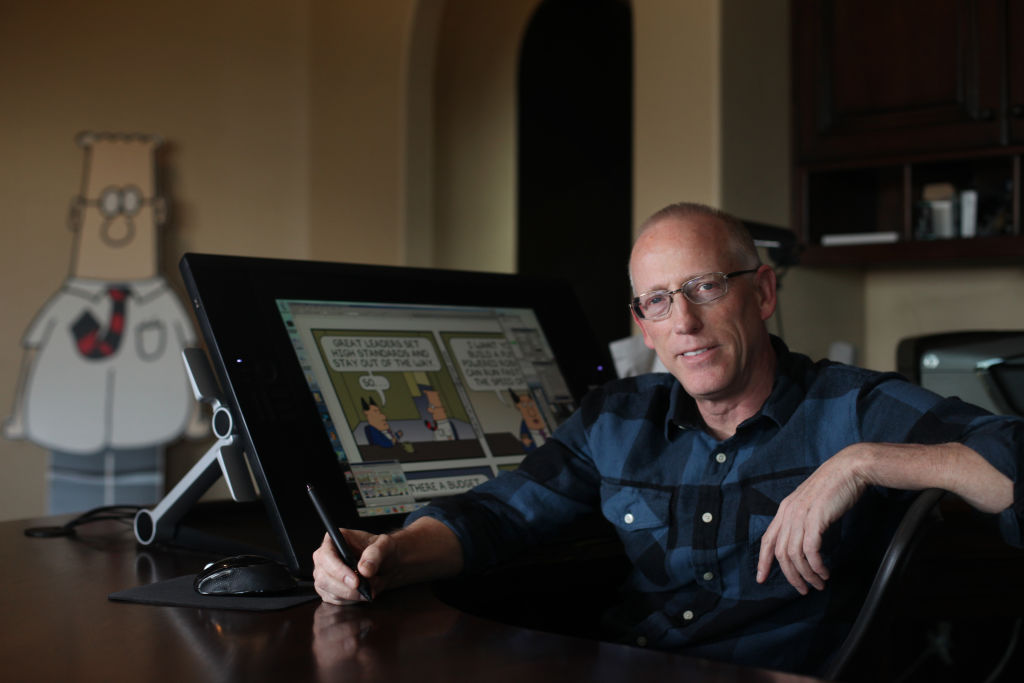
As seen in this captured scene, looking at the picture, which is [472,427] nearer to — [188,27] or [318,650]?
[318,650]

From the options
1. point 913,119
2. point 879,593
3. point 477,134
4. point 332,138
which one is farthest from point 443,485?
point 477,134

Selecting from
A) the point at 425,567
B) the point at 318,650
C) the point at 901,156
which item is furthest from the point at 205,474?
the point at 901,156

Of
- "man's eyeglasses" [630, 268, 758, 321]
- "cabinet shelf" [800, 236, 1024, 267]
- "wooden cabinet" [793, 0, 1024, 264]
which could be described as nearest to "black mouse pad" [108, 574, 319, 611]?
"man's eyeglasses" [630, 268, 758, 321]

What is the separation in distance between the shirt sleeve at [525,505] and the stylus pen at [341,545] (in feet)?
0.57

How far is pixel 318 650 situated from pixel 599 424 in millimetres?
624

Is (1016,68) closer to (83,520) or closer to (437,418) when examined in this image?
(437,418)

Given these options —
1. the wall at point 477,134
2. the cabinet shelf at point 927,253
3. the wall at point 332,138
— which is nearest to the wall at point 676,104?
the wall at point 332,138

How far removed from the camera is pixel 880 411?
4.18 ft

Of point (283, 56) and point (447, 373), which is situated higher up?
point (283, 56)

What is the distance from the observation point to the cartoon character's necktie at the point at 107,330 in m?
3.76

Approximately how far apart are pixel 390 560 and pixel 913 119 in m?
2.68

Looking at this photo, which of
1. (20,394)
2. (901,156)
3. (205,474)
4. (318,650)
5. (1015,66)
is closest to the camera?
(318,650)

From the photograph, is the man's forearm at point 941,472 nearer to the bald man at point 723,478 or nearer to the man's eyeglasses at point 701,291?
the bald man at point 723,478

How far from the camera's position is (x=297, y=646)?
3.16ft
